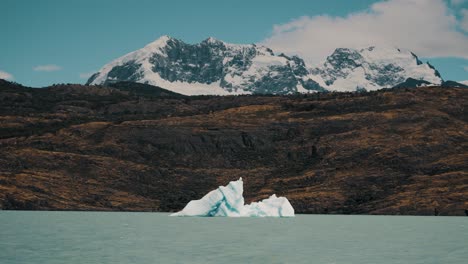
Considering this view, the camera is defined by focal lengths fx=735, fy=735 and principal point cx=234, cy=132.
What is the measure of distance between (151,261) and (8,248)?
1983cm

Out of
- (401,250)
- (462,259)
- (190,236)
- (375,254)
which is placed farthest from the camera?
(190,236)

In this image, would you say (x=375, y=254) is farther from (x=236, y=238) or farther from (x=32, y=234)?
(x=32, y=234)

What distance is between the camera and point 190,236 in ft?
384

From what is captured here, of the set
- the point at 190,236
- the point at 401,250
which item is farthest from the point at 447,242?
the point at 190,236

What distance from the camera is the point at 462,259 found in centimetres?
8206

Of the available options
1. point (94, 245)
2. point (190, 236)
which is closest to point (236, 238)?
point (190, 236)

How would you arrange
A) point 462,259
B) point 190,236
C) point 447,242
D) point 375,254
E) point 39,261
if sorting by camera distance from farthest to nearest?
1. point 190,236
2. point 447,242
3. point 375,254
4. point 462,259
5. point 39,261

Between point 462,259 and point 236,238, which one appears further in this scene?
point 236,238

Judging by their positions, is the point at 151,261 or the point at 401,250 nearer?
the point at 151,261

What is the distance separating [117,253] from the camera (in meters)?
84.8

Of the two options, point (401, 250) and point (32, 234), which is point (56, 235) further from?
point (401, 250)

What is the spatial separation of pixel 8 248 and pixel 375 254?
43.3 metres

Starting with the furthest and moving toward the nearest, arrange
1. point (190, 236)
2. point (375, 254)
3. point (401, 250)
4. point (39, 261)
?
point (190, 236)
point (401, 250)
point (375, 254)
point (39, 261)

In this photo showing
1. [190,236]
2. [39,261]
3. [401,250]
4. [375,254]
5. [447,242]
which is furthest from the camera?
[190,236]
